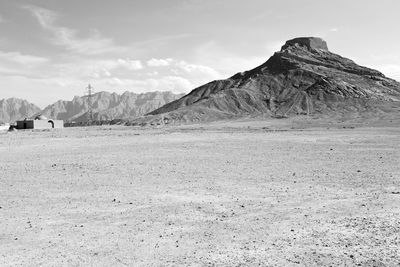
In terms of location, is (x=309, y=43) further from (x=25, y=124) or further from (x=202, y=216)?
(x=202, y=216)

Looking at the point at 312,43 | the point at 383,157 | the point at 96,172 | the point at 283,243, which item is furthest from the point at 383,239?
the point at 312,43

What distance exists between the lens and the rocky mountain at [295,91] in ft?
397

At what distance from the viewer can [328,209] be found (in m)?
10.7

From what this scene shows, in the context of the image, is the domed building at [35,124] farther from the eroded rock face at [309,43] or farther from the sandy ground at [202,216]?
the eroded rock face at [309,43]

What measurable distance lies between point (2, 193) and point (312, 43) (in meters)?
183

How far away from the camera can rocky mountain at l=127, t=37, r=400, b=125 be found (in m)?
121

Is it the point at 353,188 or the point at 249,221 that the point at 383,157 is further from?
the point at 249,221

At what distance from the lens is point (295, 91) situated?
5433 inches

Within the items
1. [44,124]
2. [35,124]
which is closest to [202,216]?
[35,124]

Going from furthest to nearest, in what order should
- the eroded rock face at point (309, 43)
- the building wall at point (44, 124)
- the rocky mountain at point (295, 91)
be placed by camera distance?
1. the eroded rock face at point (309, 43)
2. the rocky mountain at point (295, 91)
3. the building wall at point (44, 124)

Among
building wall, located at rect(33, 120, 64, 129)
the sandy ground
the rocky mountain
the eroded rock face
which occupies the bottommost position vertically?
the sandy ground

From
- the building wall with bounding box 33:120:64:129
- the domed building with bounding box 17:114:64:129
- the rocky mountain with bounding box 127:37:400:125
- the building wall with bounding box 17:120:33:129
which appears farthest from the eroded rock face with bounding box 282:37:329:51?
the building wall with bounding box 17:120:33:129

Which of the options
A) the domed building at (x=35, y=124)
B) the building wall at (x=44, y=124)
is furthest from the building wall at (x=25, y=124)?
the building wall at (x=44, y=124)

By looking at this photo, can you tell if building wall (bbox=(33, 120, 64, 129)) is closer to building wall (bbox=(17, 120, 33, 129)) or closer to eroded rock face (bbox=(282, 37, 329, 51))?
building wall (bbox=(17, 120, 33, 129))
